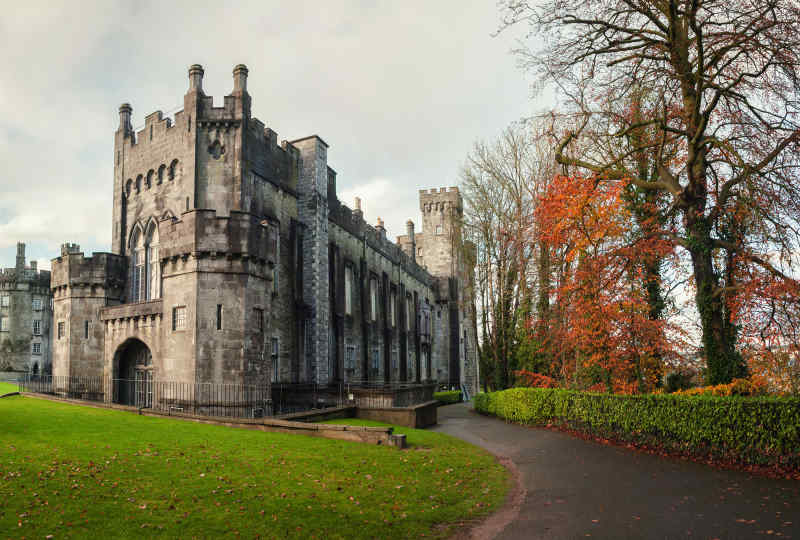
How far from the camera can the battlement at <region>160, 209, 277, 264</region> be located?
20156 millimetres

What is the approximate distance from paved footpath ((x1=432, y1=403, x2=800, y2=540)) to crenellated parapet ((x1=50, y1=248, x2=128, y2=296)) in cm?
2019

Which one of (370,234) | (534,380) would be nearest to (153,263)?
(370,234)

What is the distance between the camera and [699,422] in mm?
12336

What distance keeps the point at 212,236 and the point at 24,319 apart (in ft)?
161

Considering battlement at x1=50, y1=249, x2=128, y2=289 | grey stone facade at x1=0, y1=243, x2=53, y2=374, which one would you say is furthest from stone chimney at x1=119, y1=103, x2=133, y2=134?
grey stone facade at x1=0, y1=243, x2=53, y2=374

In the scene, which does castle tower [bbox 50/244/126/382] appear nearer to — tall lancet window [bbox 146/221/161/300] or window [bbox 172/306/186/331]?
tall lancet window [bbox 146/221/161/300]

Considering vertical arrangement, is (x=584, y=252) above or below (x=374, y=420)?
above

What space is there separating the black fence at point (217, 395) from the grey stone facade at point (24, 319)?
112 ft

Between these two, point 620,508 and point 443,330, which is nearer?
point 620,508

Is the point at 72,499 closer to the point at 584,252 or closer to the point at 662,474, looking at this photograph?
the point at 662,474

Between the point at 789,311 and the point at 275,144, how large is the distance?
21699mm

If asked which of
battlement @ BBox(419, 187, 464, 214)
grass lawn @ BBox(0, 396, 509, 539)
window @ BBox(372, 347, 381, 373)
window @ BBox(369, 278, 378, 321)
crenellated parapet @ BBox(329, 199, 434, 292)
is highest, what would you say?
battlement @ BBox(419, 187, 464, 214)

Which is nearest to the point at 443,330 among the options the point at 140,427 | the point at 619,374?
the point at 619,374

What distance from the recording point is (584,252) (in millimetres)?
17703
